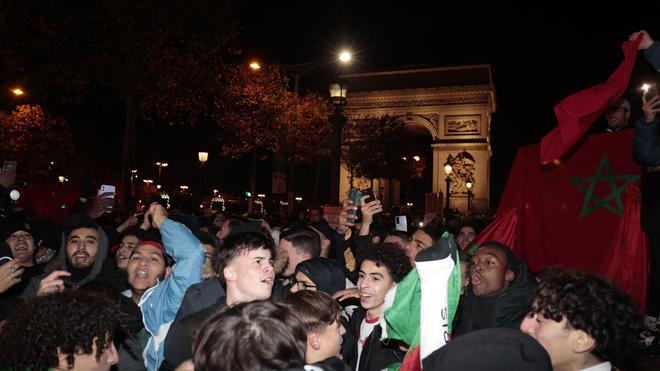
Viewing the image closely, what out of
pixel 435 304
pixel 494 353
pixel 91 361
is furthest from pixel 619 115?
pixel 91 361

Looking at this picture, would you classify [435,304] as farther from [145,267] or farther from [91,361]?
[145,267]

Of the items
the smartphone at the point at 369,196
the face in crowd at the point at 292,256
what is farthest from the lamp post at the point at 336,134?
the face in crowd at the point at 292,256

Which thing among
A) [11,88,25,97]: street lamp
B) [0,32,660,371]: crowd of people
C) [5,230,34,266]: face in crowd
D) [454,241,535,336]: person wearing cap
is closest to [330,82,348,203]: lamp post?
[0,32,660,371]: crowd of people

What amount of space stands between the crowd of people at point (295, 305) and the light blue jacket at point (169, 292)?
0.04 ft

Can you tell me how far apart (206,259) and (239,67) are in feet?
85.7

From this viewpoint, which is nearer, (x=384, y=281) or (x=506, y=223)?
(x=384, y=281)

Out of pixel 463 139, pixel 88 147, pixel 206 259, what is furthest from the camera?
pixel 463 139

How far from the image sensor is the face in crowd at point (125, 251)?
5.73 m

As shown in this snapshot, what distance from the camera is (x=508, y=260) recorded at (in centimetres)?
477

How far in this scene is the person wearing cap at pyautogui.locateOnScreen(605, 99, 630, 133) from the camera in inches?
194

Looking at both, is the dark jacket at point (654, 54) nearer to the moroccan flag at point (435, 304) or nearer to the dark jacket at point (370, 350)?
the moroccan flag at point (435, 304)

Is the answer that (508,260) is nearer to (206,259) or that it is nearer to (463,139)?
(206,259)

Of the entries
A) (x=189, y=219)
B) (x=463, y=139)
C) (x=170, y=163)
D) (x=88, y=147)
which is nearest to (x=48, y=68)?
(x=189, y=219)

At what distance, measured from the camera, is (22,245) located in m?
5.21
